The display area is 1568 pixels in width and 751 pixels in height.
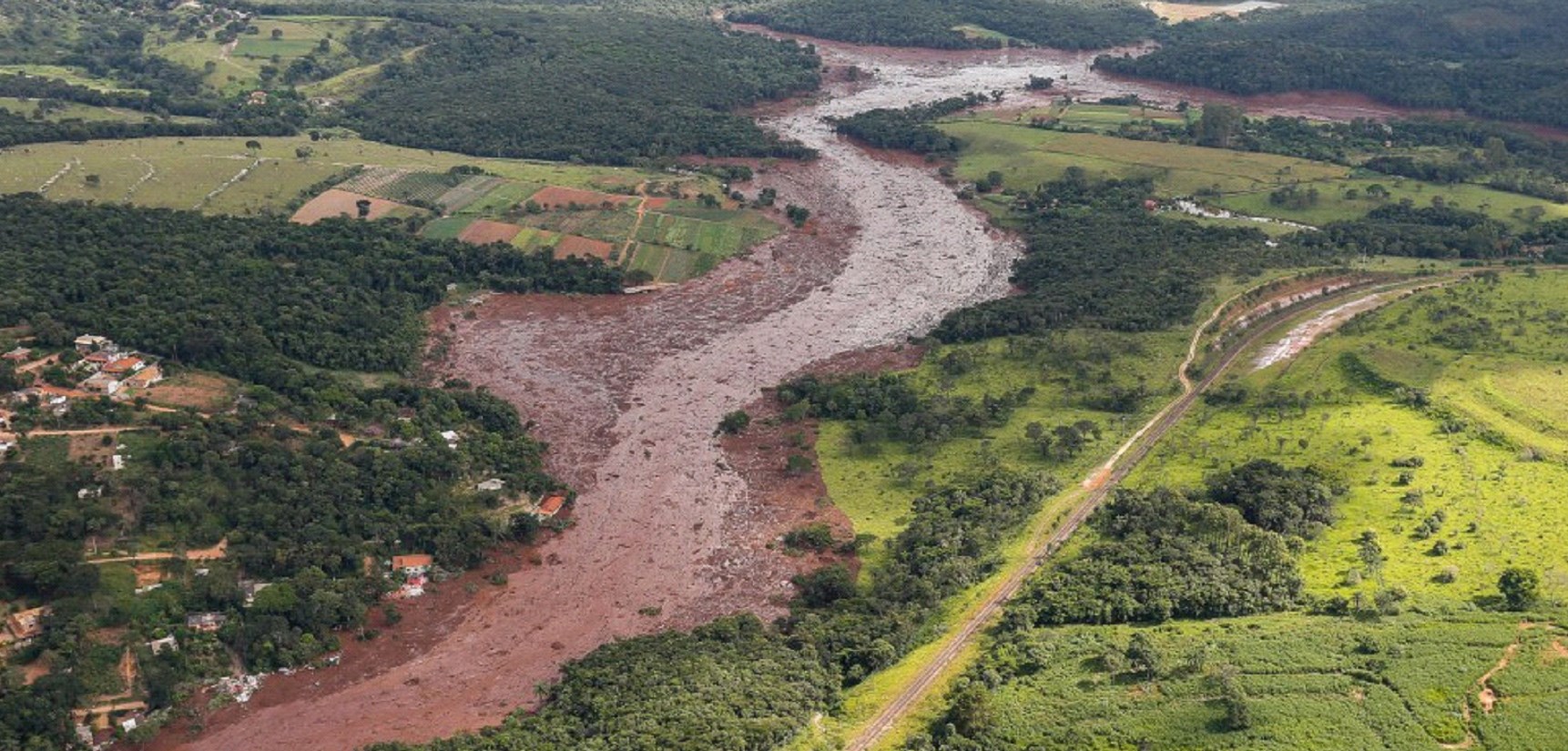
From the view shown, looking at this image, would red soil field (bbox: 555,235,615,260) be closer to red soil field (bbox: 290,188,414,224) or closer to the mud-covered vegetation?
red soil field (bbox: 290,188,414,224)

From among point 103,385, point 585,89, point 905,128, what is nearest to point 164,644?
point 103,385

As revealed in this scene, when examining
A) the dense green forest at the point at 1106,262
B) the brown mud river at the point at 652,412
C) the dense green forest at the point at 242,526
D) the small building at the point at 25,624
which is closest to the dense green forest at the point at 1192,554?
the brown mud river at the point at 652,412

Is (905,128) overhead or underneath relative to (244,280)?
overhead

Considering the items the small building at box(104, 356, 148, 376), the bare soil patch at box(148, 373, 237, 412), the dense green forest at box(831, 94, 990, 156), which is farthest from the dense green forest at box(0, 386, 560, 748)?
the dense green forest at box(831, 94, 990, 156)

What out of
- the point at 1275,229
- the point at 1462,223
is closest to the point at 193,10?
the point at 1275,229

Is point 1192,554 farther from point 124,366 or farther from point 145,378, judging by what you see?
point 124,366

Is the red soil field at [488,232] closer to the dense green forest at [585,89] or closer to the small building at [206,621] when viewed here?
the dense green forest at [585,89]
